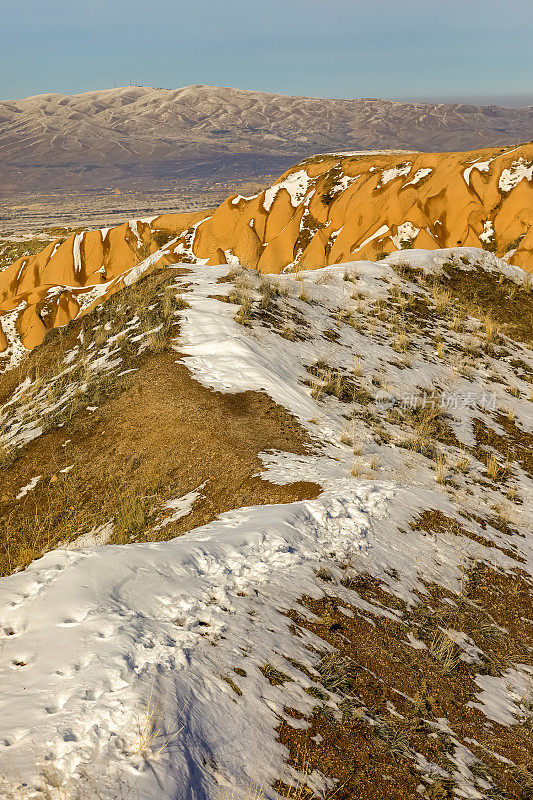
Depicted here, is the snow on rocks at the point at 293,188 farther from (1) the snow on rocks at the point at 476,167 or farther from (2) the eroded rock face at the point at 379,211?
(1) the snow on rocks at the point at 476,167

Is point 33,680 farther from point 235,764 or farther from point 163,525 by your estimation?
point 163,525

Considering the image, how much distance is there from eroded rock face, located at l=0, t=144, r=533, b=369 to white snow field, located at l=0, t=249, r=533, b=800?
30.1 m

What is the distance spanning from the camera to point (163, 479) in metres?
6.94

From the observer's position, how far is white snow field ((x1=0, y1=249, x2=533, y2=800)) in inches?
103

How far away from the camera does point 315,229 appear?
148 feet

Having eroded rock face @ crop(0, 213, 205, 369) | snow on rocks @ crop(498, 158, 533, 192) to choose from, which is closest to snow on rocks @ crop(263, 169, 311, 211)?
eroded rock face @ crop(0, 213, 205, 369)

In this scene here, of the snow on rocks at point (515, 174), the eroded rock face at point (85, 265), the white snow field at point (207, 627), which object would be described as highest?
the snow on rocks at point (515, 174)

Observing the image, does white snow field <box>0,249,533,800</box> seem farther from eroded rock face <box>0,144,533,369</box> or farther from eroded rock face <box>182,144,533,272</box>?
eroded rock face <box>0,144,533,369</box>

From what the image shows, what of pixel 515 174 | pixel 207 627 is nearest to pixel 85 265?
pixel 515 174

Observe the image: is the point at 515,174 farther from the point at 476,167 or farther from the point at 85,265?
the point at 85,265

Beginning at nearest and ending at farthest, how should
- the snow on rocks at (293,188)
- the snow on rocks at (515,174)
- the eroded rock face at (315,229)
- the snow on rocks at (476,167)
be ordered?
the eroded rock face at (315,229)
the snow on rocks at (515,174)
the snow on rocks at (476,167)
the snow on rocks at (293,188)

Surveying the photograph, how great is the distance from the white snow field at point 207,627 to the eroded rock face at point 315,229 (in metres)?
30.1

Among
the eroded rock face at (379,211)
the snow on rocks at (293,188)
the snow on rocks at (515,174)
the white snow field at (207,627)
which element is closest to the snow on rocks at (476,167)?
the eroded rock face at (379,211)

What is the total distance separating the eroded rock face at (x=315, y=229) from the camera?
36.6 meters
